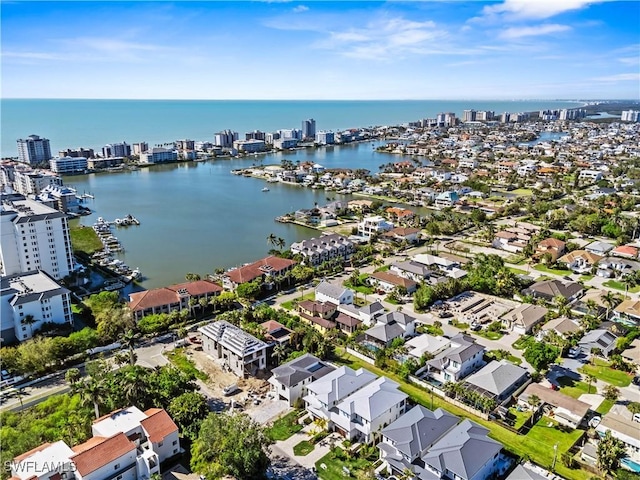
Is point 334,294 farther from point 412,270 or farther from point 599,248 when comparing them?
point 599,248

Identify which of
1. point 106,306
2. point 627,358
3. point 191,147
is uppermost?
point 191,147

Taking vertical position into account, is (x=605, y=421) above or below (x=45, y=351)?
below

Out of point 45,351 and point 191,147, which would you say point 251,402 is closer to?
point 45,351

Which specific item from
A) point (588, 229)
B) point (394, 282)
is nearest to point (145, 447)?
point (394, 282)

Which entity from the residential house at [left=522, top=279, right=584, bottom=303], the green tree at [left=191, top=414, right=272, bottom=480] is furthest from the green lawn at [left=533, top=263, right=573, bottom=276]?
the green tree at [left=191, top=414, right=272, bottom=480]

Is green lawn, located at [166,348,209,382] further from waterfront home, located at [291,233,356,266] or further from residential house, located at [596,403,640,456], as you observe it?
residential house, located at [596,403,640,456]

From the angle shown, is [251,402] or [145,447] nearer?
[145,447]

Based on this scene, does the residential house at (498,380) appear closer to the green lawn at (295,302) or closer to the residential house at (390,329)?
the residential house at (390,329)

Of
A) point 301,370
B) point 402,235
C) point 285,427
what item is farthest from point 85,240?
point 285,427
